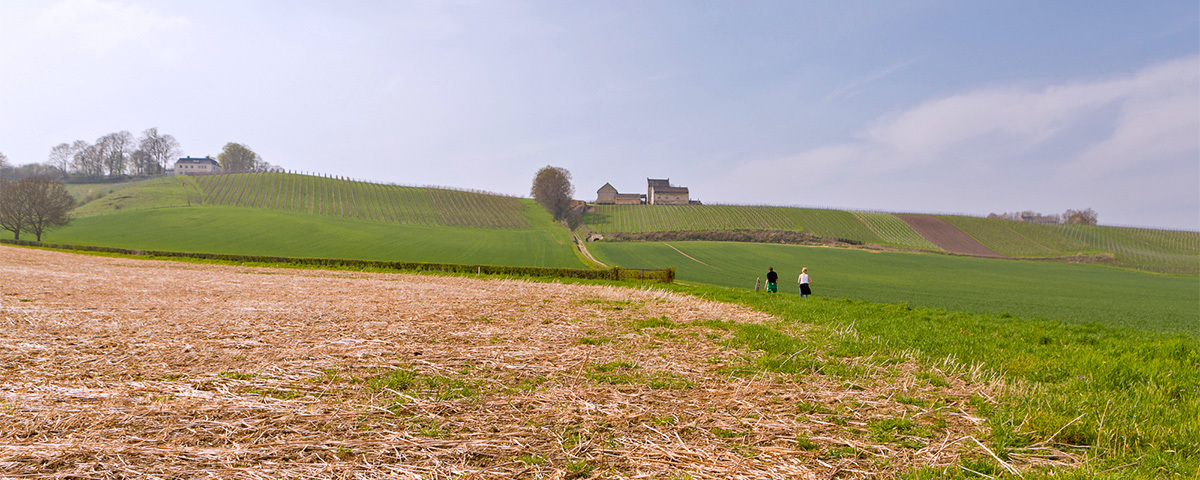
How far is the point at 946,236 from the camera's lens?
93188mm

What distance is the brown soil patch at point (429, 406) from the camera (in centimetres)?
395

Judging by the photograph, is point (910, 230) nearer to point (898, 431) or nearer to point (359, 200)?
point (898, 431)

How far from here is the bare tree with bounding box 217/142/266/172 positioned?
124562 mm

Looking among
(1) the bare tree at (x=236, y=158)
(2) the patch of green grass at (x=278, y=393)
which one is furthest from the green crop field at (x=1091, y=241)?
(1) the bare tree at (x=236, y=158)

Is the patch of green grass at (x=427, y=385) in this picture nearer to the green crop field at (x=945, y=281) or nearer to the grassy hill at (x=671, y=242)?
the green crop field at (x=945, y=281)

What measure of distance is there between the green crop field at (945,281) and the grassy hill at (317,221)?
16.0m

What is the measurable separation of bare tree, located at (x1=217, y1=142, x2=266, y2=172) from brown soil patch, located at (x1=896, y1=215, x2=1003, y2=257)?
165 m

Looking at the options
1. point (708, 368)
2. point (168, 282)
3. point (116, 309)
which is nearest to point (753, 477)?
point (708, 368)

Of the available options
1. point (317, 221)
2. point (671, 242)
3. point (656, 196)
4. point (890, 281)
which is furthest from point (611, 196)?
point (890, 281)

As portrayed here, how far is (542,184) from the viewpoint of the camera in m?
93.9

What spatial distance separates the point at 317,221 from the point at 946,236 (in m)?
115

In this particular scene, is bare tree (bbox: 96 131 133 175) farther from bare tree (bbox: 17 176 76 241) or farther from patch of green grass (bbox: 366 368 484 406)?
patch of green grass (bbox: 366 368 484 406)

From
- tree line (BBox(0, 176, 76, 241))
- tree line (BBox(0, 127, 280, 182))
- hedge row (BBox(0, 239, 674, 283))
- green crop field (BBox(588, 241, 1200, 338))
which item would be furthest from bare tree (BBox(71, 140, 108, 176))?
green crop field (BBox(588, 241, 1200, 338))

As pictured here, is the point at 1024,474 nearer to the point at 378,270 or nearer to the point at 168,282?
the point at 168,282
